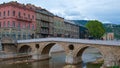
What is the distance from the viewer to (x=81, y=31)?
129m

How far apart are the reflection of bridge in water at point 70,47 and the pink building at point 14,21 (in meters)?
5.53

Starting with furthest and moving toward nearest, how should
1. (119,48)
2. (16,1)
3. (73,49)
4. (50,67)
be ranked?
(16,1) → (73,49) → (50,67) → (119,48)

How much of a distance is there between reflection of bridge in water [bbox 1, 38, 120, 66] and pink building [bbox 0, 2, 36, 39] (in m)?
5.53

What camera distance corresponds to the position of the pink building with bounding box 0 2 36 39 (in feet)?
209

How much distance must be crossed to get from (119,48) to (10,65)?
21.0 m

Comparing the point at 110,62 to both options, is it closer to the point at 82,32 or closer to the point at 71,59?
the point at 71,59

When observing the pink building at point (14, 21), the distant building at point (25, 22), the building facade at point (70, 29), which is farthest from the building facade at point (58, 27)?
the pink building at point (14, 21)

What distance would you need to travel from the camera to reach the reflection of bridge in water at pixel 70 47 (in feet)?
136

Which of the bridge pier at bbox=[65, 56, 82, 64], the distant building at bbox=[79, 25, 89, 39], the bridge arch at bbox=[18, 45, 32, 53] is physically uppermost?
the distant building at bbox=[79, 25, 89, 39]

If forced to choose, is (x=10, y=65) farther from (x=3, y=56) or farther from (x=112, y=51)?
(x=112, y=51)

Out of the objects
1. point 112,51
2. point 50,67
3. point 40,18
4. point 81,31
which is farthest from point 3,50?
point 81,31

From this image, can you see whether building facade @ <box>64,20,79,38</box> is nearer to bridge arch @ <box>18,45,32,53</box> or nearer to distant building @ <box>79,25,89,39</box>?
distant building @ <box>79,25,89,39</box>

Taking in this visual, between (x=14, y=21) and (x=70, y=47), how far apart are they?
21.8 meters

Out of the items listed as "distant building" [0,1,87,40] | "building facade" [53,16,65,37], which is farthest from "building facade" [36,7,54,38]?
"building facade" [53,16,65,37]
